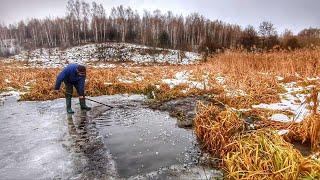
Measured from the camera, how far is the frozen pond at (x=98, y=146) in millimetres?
5051

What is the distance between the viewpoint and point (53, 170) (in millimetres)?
5156


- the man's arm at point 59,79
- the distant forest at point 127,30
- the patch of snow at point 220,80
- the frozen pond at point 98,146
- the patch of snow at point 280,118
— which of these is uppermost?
the distant forest at point 127,30

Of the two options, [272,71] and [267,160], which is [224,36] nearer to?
[272,71]

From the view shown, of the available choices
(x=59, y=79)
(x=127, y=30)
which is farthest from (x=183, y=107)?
(x=127, y=30)

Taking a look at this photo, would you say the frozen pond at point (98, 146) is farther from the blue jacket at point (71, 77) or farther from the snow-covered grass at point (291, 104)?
the snow-covered grass at point (291, 104)

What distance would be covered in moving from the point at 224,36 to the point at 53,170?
66.6 meters

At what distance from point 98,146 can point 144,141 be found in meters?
0.93

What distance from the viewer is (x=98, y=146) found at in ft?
20.5

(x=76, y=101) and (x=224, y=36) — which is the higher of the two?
(x=224, y=36)

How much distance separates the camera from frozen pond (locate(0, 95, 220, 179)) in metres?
5.05

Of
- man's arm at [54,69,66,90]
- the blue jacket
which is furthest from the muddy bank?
man's arm at [54,69,66,90]

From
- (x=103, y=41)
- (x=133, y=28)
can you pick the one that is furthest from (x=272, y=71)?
(x=133, y=28)

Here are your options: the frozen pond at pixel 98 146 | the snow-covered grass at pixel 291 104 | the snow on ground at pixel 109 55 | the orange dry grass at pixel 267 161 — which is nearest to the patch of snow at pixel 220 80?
the snow-covered grass at pixel 291 104

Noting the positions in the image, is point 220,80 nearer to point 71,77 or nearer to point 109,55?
point 71,77
